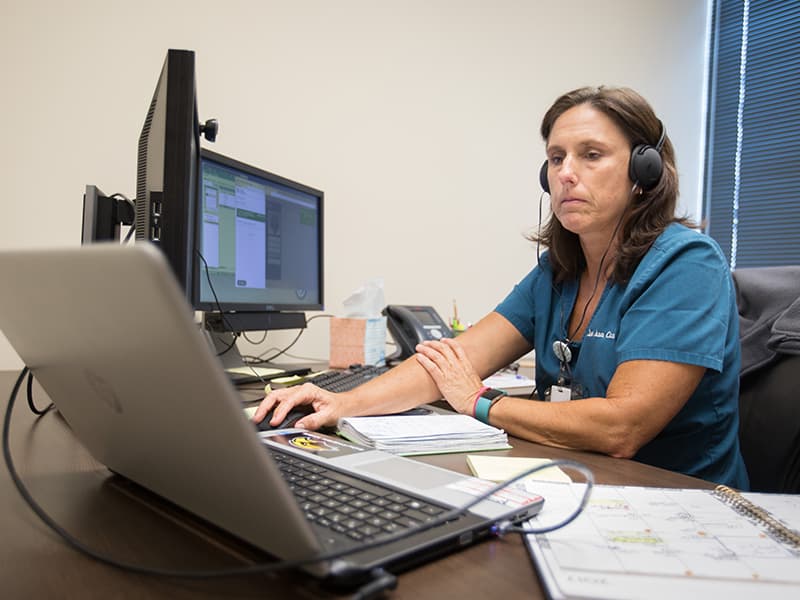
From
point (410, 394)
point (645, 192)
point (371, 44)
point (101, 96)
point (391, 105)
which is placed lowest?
point (410, 394)

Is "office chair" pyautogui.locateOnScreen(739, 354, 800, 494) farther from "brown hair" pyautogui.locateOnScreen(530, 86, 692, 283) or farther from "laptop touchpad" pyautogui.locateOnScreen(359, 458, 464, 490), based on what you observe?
"laptop touchpad" pyautogui.locateOnScreen(359, 458, 464, 490)

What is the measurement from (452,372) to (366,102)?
1258 mm

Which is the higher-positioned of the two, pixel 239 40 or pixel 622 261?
pixel 239 40

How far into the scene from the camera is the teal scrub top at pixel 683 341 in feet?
3.32

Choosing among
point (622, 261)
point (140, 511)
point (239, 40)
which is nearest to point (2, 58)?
point (239, 40)

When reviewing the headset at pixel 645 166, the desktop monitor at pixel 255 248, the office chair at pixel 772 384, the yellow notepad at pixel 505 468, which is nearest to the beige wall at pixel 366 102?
the desktop monitor at pixel 255 248

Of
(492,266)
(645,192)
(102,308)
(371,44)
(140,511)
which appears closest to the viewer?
(102,308)

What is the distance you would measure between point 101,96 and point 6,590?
160 centimetres

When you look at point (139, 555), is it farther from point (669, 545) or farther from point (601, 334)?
point (601, 334)

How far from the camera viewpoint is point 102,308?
14.5 inches

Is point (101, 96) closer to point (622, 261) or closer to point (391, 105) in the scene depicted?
point (391, 105)

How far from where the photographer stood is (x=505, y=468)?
775 mm

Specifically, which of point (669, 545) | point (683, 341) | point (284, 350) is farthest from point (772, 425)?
point (284, 350)

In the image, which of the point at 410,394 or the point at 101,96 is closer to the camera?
the point at 410,394
